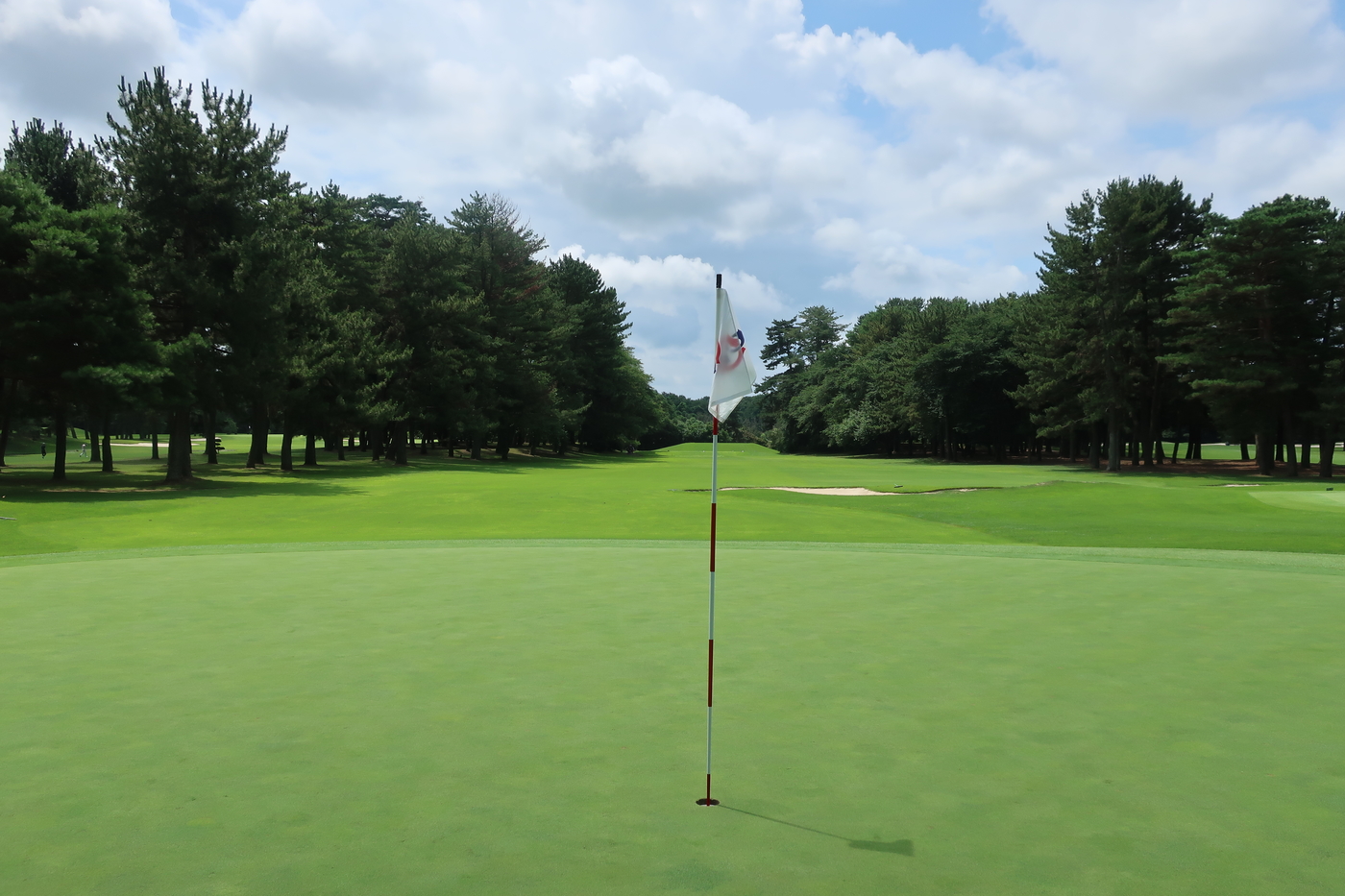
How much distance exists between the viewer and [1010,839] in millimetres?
3934

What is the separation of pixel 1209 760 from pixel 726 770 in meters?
2.63

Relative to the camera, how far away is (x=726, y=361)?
5.33 meters

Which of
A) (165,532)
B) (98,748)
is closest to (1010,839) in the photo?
(98,748)

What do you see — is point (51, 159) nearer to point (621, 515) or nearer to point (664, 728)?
point (621, 515)

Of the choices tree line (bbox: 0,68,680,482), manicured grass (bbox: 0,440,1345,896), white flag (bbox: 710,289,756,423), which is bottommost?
manicured grass (bbox: 0,440,1345,896)

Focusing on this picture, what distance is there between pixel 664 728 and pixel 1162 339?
56.7 metres

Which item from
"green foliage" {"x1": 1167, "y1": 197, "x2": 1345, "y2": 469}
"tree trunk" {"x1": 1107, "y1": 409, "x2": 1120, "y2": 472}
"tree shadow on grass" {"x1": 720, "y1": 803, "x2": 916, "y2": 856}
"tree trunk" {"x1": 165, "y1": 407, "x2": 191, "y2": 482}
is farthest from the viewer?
"tree trunk" {"x1": 1107, "y1": 409, "x2": 1120, "y2": 472}

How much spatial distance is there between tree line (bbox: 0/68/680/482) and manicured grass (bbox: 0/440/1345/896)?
22193mm

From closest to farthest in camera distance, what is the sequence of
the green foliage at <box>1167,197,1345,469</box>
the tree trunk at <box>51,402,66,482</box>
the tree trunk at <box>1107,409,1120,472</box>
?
the tree trunk at <box>51,402,66,482</box> → the green foliage at <box>1167,197,1345,469</box> → the tree trunk at <box>1107,409,1120,472</box>

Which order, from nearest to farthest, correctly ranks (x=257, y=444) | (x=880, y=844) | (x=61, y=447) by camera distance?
(x=880, y=844) → (x=61, y=447) → (x=257, y=444)

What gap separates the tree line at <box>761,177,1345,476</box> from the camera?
4488 cm

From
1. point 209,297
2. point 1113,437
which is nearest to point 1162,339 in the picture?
point 1113,437

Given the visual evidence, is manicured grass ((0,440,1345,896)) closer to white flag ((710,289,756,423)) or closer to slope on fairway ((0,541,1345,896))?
slope on fairway ((0,541,1345,896))

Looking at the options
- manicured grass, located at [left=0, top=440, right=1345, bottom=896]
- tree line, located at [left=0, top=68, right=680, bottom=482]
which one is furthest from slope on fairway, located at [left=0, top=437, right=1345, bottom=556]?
manicured grass, located at [left=0, top=440, right=1345, bottom=896]
